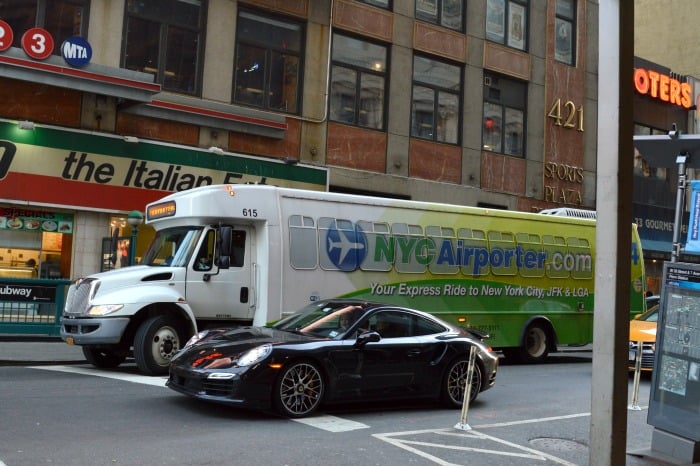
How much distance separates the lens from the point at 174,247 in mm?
12602

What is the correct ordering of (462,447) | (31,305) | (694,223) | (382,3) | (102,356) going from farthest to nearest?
1. (382,3)
2. (31,305)
3. (102,356)
4. (462,447)
5. (694,223)

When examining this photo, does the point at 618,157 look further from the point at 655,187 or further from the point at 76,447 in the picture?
the point at 655,187

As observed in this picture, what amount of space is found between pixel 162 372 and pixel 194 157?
883 cm

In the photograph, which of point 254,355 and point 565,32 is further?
point 565,32

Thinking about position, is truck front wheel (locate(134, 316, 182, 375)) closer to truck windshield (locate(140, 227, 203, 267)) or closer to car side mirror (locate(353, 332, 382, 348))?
truck windshield (locate(140, 227, 203, 267))

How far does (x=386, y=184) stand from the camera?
899 inches

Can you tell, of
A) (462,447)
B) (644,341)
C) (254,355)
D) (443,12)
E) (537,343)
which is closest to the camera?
(462,447)

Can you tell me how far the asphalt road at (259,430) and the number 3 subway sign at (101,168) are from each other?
7.09 meters

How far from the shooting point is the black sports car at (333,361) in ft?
27.5

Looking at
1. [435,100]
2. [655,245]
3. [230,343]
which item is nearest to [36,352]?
[230,343]

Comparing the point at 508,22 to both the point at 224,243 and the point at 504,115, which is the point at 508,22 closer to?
the point at 504,115

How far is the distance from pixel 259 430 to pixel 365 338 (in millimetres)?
1851

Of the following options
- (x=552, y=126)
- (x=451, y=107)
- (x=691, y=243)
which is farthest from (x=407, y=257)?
(x=552, y=126)

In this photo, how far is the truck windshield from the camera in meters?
12.4
